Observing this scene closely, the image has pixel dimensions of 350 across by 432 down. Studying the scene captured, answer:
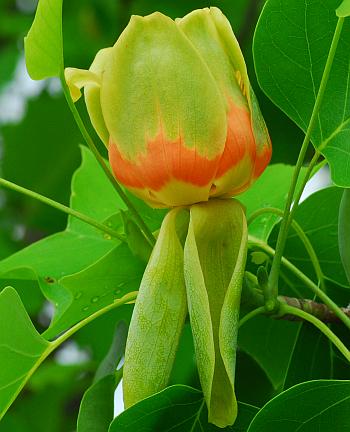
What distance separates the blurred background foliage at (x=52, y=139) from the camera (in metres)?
2.58

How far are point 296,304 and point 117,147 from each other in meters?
0.31

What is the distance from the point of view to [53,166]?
284 centimetres

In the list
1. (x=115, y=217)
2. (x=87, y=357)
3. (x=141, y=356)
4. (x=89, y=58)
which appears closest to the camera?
(x=141, y=356)

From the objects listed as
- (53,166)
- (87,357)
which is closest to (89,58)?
(53,166)

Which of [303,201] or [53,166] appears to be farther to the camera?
[53,166]

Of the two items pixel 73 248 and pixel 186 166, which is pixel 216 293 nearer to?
pixel 186 166

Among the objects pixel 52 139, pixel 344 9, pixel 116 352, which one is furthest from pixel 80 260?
pixel 52 139

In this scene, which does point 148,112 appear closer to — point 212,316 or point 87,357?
point 212,316

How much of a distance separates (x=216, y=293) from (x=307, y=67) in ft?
1.08

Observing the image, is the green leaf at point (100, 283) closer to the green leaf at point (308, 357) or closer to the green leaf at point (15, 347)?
the green leaf at point (15, 347)

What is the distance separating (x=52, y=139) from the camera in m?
3.00

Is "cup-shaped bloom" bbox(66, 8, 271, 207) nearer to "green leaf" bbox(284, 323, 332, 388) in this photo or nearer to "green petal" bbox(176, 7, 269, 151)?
"green petal" bbox(176, 7, 269, 151)

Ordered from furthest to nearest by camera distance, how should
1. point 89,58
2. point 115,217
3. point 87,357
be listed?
1. point 89,58
2. point 87,357
3. point 115,217

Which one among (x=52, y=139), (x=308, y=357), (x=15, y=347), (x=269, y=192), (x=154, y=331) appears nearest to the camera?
(x=154, y=331)
